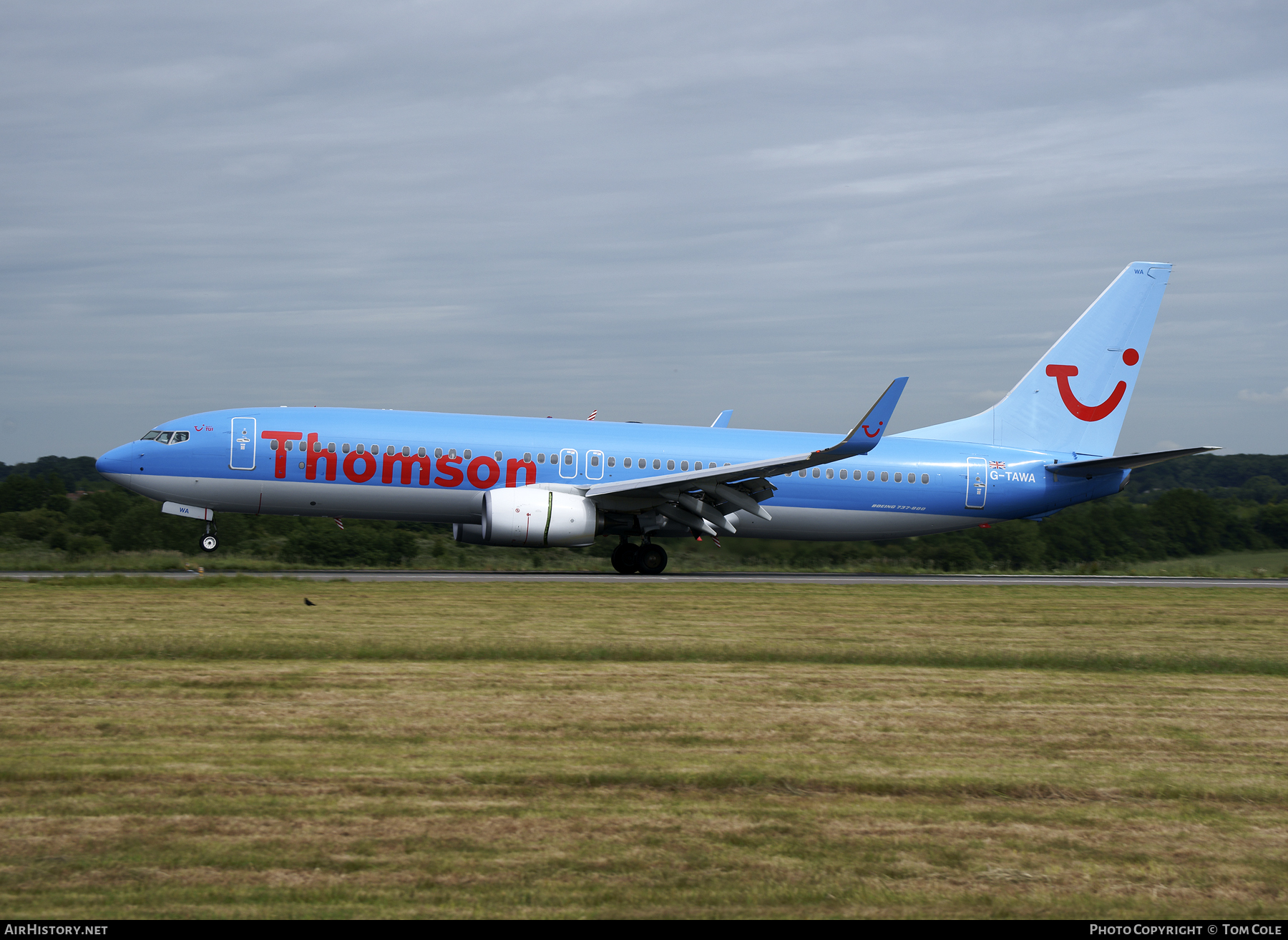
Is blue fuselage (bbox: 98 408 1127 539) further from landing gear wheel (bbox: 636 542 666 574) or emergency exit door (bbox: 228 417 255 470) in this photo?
landing gear wheel (bbox: 636 542 666 574)

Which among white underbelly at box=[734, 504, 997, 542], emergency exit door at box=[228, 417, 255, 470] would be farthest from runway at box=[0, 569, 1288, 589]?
emergency exit door at box=[228, 417, 255, 470]

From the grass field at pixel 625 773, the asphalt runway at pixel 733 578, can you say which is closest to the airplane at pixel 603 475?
the asphalt runway at pixel 733 578

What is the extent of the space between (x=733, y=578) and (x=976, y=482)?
7.60 meters

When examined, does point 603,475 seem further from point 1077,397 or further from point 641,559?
point 1077,397

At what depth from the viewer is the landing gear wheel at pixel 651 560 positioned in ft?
83.2

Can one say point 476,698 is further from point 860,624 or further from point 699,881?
point 860,624

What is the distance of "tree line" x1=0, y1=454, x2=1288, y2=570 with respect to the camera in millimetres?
29250

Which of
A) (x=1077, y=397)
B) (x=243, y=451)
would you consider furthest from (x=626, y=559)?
(x=1077, y=397)

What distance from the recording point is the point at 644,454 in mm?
25547

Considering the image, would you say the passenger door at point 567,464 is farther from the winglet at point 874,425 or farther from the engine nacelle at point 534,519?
the winglet at point 874,425

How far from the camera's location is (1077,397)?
2942 cm

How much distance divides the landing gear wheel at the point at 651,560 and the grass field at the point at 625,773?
37.5ft
